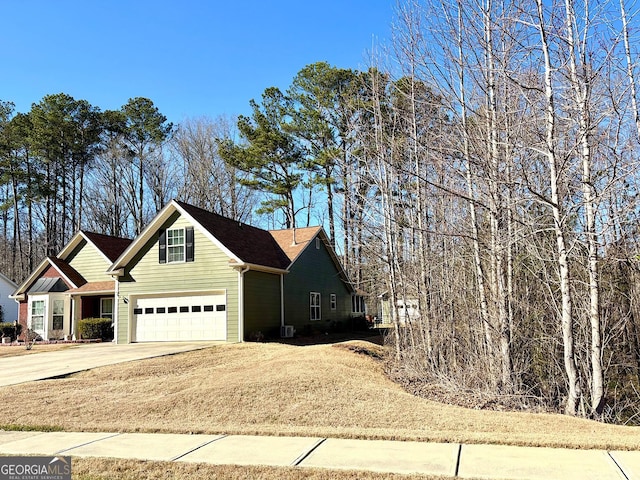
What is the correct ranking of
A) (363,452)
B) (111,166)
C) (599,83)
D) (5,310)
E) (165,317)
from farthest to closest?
(111,166) < (5,310) < (165,317) < (599,83) < (363,452)

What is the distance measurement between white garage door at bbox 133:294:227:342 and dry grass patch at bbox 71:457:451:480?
1301 cm

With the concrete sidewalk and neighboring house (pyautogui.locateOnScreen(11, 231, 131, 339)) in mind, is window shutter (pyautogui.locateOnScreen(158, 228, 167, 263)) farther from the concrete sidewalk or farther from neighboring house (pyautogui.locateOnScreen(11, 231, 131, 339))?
the concrete sidewalk

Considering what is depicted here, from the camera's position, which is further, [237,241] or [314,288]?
[314,288]

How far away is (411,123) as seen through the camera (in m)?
11.8

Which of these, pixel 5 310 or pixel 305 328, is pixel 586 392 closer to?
pixel 305 328

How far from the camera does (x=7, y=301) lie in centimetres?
3181

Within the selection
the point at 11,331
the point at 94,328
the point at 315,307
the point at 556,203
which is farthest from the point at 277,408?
the point at 11,331

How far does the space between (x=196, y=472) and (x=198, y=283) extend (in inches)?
555

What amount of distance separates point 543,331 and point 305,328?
1369 centimetres

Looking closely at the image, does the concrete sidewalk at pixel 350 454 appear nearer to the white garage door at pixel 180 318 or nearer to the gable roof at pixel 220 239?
the gable roof at pixel 220 239

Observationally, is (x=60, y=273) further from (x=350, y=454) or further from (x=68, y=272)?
(x=350, y=454)

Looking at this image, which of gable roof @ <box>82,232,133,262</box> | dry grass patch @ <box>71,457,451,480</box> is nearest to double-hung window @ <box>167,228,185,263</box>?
gable roof @ <box>82,232,133,262</box>

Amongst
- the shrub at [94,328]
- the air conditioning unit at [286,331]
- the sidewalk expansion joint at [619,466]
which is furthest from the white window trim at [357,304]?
the sidewalk expansion joint at [619,466]

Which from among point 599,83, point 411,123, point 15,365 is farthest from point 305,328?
point 599,83
